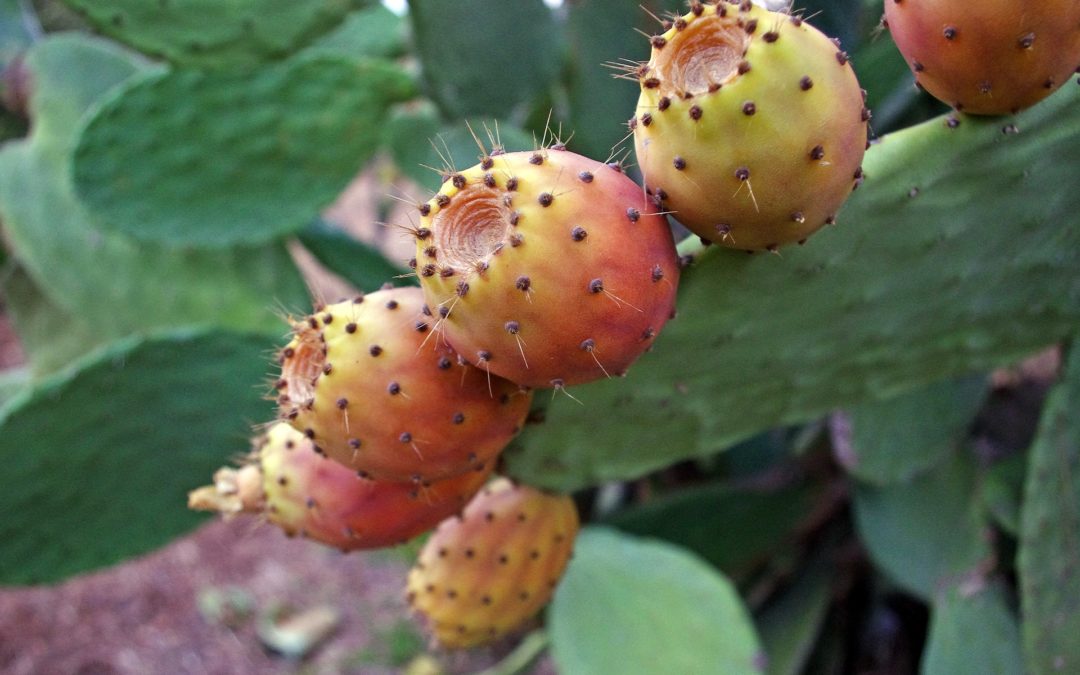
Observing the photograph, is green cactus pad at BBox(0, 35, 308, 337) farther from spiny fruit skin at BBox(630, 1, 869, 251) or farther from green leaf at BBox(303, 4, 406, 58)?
spiny fruit skin at BBox(630, 1, 869, 251)

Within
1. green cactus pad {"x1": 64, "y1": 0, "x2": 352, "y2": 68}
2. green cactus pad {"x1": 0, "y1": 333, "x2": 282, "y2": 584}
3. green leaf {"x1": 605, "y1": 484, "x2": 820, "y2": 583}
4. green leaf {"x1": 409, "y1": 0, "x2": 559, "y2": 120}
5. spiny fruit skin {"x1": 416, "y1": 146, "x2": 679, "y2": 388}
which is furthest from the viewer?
green leaf {"x1": 605, "y1": 484, "x2": 820, "y2": 583}

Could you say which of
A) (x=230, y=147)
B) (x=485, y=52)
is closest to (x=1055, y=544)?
(x=485, y=52)

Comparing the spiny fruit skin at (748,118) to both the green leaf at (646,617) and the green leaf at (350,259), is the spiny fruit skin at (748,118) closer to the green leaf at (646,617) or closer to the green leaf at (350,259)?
the green leaf at (646,617)

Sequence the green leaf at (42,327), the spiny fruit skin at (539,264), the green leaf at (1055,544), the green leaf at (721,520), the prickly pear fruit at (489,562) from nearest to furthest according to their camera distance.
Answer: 1. the spiny fruit skin at (539,264)
2. the prickly pear fruit at (489,562)
3. the green leaf at (1055,544)
4. the green leaf at (721,520)
5. the green leaf at (42,327)

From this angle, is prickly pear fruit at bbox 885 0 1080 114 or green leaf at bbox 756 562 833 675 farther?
green leaf at bbox 756 562 833 675

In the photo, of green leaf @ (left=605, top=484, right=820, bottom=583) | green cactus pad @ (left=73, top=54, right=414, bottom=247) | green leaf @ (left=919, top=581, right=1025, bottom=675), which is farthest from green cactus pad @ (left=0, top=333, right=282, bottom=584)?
green leaf @ (left=919, top=581, right=1025, bottom=675)

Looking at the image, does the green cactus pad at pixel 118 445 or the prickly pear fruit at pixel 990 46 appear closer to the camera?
the prickly pear fruit at pixel 990 46

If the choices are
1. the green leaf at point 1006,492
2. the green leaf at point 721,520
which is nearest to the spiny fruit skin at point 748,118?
the green leaf at point 1006,492
